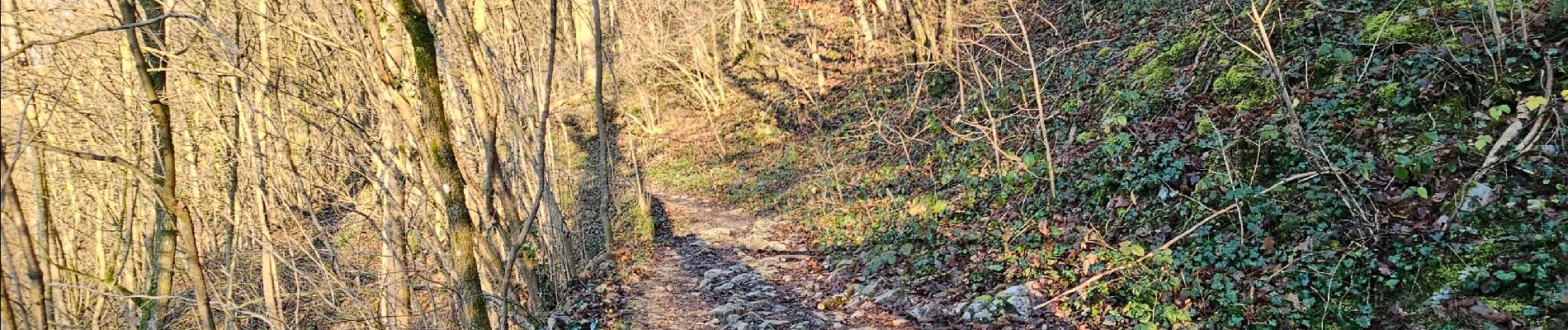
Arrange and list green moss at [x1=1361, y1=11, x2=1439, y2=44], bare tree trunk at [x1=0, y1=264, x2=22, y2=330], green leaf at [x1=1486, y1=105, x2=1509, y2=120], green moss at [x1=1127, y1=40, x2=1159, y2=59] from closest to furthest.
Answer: bare tree trunk at [x1=0, y1=264, x2=22, y2=330] < green leaf at [x1=1486, y1=105, x2=1509, y2=120] < green moss at [x1=1361, y1=11, x2=1439, y2=44] < green moss at [x1=1127, y1=40, x2=1159, y2=59]

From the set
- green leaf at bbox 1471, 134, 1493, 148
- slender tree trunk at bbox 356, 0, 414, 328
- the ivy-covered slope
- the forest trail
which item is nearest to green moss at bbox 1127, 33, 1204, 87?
the ivy-covered slope

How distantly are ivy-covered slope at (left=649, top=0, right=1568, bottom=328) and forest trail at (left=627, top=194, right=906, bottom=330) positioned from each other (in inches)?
23.7

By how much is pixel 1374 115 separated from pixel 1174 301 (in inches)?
80.9

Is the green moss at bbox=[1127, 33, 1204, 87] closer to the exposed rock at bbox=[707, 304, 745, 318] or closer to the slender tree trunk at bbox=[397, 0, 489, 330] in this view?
the exposed rock at bbox=[707, 304, 745, 318]

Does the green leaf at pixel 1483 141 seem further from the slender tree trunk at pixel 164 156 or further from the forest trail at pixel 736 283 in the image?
the slender tree trunk at pixel 164 156

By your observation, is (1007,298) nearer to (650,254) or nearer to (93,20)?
(650,254)

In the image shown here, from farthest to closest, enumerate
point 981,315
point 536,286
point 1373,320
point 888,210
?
point 888,210 → point 536,286 → point 981,315 → point 1373,320

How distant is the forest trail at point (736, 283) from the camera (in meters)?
6.25

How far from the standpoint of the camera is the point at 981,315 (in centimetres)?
530

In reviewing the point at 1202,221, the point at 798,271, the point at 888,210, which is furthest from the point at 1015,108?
the point at 1202,221

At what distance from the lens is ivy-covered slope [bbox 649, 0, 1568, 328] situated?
396cm

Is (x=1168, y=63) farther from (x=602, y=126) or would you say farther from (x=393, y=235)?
(x=393, y=235)

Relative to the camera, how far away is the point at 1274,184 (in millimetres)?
5043

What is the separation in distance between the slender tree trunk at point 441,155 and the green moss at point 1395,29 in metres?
6.30
